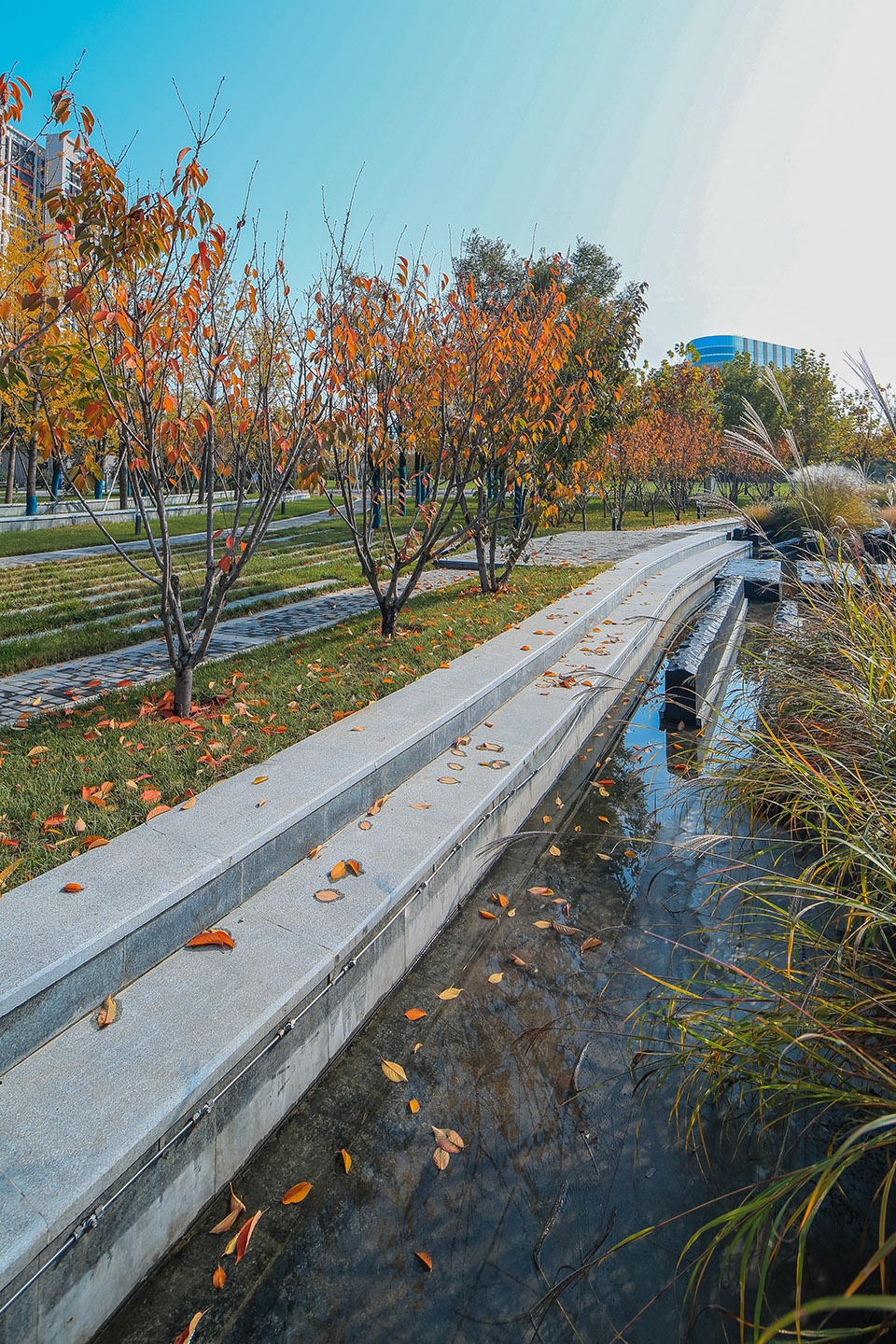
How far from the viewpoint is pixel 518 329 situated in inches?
305

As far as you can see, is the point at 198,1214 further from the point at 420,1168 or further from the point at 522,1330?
the point at 522,1330

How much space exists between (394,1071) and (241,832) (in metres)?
1.23

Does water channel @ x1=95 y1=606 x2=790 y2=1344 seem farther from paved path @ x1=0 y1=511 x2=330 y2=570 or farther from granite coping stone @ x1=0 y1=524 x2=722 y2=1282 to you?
paved path @ x1=0 y1=511 x2=330 y2=570

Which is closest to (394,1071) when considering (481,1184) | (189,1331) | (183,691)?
(481,1184)

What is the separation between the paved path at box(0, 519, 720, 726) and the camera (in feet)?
18.9

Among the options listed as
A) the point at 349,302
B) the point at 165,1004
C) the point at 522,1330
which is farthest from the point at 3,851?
the point at 349,302

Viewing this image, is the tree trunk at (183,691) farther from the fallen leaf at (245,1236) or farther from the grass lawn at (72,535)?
the grass lawn at (72,535)

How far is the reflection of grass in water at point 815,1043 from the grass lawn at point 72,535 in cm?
1195

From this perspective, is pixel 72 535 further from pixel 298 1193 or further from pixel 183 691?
pixel 298 1193

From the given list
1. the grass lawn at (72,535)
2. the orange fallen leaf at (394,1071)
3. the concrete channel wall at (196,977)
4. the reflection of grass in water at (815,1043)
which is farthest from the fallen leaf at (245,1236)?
the grass lawn at (72,535)

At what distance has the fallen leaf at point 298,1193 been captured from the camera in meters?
2.32

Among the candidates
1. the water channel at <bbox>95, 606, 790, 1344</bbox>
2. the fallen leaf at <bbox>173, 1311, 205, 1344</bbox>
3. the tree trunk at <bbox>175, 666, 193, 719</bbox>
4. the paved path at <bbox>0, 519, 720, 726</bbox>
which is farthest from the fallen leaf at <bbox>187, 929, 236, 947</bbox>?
the paved path at <bbox>0, 519, 720, 726</bbox>

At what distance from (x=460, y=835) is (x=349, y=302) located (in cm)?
441

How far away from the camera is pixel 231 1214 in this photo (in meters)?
2.27
